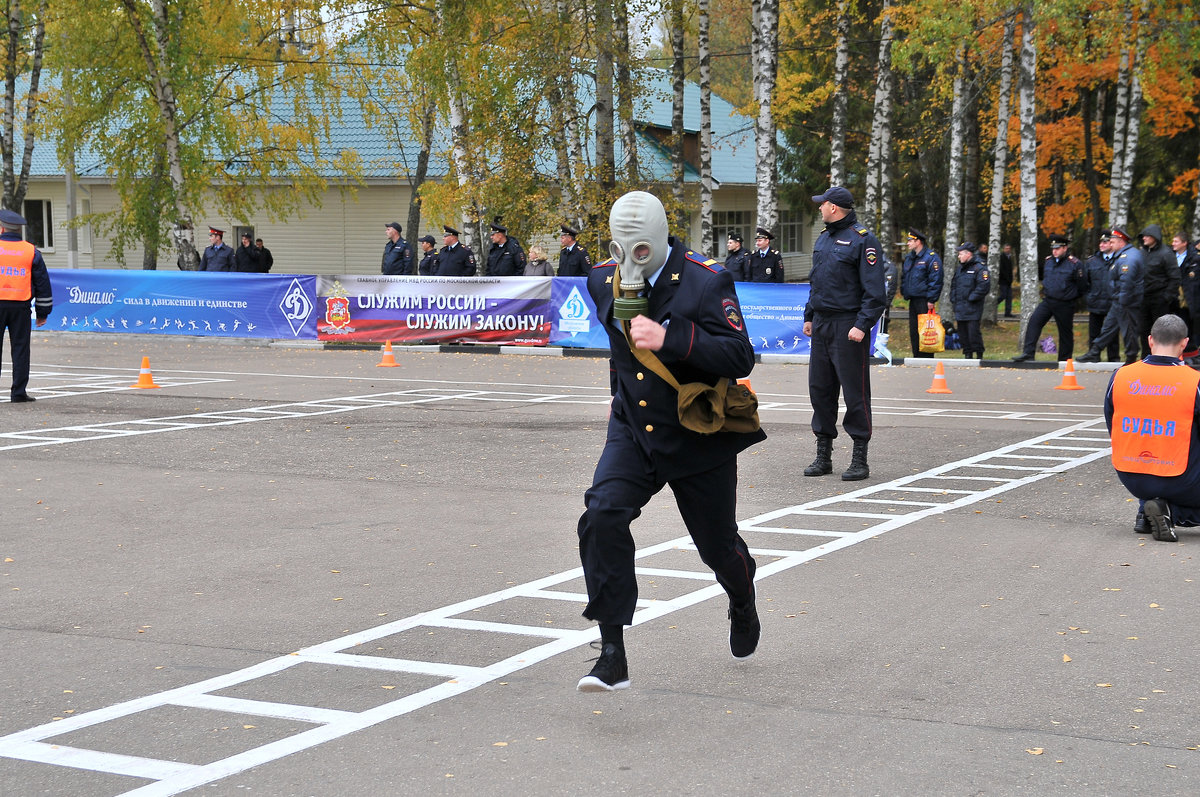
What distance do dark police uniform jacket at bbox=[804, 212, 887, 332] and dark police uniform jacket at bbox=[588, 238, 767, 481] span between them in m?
5.11

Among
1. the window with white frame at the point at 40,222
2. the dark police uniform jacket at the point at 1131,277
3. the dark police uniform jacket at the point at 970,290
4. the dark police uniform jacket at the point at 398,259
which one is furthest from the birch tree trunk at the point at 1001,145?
the window with white frame at the point at 40,222

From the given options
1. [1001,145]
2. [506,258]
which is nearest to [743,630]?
[506,258]

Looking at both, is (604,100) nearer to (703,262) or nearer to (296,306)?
(296,306)

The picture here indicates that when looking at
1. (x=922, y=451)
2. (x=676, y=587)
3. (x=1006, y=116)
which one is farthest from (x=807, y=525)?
(x=1006, y=116)

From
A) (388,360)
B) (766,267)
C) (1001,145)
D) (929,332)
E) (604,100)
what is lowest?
(388,360)

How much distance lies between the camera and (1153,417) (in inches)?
330

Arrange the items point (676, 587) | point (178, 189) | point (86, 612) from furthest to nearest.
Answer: point (178, 189)
point (676, 587)
point (86, 612)

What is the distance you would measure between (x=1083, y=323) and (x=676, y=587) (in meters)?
26.9

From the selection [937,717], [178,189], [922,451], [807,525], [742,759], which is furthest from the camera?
[178,189]

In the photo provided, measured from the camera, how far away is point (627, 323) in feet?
17.1

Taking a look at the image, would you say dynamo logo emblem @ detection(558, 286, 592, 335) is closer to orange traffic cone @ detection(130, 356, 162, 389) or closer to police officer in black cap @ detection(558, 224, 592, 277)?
police officer in black cap @ detection(558, 224, 592, 277)

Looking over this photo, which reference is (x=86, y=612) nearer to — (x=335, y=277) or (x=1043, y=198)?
(x=335, y=277)

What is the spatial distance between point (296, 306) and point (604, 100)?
680 centimetres

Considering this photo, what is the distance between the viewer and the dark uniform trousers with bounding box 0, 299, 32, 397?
51.5 ft
